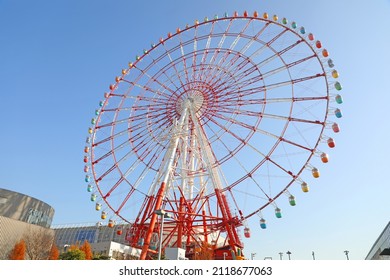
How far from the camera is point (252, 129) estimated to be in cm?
2425

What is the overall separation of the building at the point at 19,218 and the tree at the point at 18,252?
0.75 m

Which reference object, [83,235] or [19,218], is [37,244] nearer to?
[19,218]

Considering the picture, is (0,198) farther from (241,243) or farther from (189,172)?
(241,243)

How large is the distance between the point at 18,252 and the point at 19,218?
27.8 ft

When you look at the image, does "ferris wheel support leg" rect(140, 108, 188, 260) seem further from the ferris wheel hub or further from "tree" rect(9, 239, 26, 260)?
"tree" rect(9, 239, 26, 260)

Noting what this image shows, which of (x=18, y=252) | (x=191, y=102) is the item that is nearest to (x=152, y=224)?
(x=191, y=102)

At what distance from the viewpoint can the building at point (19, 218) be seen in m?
36.8

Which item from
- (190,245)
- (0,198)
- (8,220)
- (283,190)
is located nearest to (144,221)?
(190,245)

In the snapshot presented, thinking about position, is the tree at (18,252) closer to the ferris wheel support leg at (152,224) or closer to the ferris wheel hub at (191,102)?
the ferris wheel support leg at (152,224)

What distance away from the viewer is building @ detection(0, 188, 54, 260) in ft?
121

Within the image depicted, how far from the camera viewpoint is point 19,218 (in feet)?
140

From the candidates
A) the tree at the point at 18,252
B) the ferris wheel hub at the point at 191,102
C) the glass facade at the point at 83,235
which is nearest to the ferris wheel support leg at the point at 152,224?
the ferris wheel hub at the point at 191,102

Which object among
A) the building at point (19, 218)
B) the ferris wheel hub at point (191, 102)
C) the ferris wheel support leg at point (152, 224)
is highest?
the ferris wheel hub at point (191, 102)
